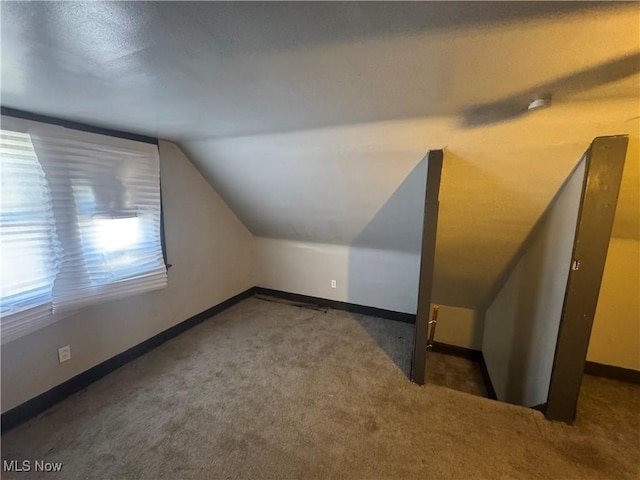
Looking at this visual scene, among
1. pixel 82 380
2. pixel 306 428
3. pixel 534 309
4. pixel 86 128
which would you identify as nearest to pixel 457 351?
pixel 534 309

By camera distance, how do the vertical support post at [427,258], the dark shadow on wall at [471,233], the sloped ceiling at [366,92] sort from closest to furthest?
the sloped ceiling at [366,92]
the vertical support post at [427,258]
the dark shadow on wall at [471,233]

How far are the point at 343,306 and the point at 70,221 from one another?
275cm

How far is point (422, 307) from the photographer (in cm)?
211

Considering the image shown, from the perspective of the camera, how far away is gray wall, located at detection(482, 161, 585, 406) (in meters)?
1.86

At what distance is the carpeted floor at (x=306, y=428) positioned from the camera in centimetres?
156

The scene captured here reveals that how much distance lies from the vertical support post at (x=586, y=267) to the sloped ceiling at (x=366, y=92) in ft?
0.50

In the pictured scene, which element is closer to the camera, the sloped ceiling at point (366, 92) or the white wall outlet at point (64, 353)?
the sloped ceiling at point (366, 92)

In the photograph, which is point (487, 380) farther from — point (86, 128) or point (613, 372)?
point (86, 128)

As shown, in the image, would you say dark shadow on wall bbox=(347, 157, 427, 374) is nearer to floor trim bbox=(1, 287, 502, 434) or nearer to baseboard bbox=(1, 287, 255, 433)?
floor trim bbox=(1, 287, 502, 434)

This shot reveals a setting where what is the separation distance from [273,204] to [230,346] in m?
1.48

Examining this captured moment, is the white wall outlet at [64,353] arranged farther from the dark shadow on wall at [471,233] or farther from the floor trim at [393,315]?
the dark shadow on wall at [471,233]

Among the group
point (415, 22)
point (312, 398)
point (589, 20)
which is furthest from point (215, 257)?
point (589, 20)

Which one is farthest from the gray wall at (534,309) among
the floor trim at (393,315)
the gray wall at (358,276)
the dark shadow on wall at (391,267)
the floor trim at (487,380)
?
the dark shadow on wall at (391,267)

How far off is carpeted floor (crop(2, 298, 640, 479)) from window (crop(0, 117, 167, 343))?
695 millimetres
